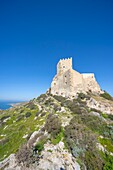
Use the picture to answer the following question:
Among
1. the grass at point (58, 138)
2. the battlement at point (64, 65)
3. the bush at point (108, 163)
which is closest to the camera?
the bush at point (108, 163)

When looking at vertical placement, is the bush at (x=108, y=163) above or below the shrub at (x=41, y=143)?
below

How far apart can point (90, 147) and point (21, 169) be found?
9.33m

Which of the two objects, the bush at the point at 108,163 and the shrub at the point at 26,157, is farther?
the bush at the point at 108,163

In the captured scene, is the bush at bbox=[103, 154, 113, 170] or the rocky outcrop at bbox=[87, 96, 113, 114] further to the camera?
the rocky outcrop at bbox=[87, 96, 113, 114]

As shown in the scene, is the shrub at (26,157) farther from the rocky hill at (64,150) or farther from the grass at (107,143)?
the grass at (107,143)

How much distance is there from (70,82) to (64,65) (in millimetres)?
9224

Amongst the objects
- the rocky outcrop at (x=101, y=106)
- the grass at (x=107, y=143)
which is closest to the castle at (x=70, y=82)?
the rocky outcrop at (x=101, y=106)

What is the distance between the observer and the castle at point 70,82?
4644 cm

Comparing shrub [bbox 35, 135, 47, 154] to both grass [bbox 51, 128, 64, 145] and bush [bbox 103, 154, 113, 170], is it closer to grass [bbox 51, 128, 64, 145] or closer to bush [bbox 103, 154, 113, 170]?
grass [bbox 51, 128, 64, 145]

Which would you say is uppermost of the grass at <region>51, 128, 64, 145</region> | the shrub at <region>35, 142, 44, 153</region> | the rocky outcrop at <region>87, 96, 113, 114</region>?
the rocky outcrop at <region>87, 96, 113, 114</region>

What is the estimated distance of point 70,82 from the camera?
152 feet

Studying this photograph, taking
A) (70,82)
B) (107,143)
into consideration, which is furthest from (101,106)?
(107,143)

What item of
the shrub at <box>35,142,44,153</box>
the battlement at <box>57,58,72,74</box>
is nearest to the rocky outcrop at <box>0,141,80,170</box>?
the shrub at <box>35,142,44,153</box>

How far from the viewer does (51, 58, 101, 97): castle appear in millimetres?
46438
